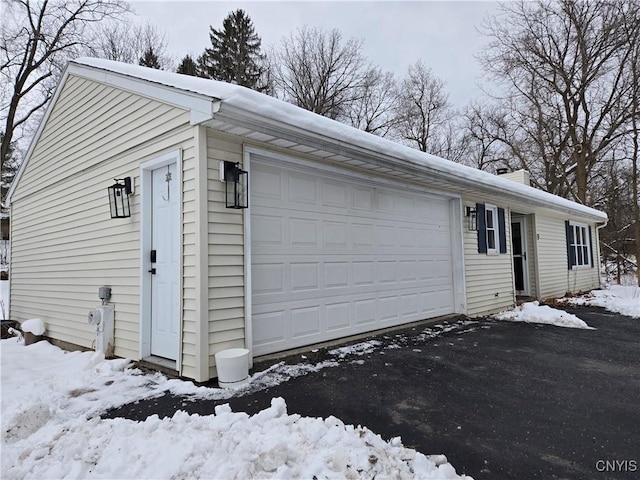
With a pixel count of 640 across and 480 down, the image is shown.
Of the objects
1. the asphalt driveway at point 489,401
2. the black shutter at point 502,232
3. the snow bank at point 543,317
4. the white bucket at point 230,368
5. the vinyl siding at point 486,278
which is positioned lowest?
the asphalt driveway at point 489,401

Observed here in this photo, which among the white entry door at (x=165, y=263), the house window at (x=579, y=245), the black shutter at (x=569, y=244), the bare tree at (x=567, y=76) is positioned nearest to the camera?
the white entry door at (x=165, y=263)

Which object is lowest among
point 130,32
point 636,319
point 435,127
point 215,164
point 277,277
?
point 636,319

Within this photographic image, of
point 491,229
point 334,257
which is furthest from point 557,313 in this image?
point 334,257

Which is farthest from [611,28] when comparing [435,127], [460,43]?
[435,127]

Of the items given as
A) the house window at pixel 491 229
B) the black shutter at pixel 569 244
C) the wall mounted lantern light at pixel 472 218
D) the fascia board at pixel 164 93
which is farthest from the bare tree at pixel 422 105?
the fascia board at pixel 164 93

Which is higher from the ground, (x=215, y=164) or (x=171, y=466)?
(x=215, y=164)

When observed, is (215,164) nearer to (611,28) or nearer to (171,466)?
(171,466)

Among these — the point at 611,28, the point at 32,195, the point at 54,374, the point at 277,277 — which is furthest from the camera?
the point at 611,28

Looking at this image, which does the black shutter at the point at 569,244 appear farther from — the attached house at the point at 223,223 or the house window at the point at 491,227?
the attached house at the point at 223,223

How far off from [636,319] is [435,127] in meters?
15.0

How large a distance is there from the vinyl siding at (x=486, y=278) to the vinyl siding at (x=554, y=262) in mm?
1831

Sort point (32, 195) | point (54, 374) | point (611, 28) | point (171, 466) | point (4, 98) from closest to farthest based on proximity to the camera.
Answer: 1. point (171, 466)
2. point (54, 374)
3. point (32, 195)
4. point (4, 98)
5. point (611, 28)

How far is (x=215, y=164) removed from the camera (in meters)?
3.57

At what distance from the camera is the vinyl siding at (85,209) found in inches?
162
